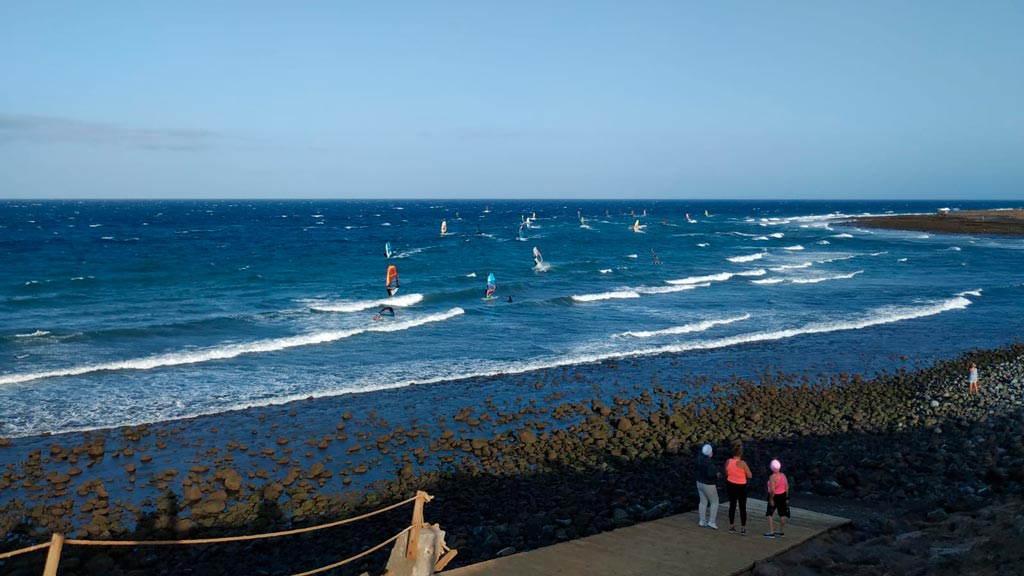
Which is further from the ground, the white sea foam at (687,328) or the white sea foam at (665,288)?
the white sea foam at (665,288)

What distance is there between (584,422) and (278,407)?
8.35m

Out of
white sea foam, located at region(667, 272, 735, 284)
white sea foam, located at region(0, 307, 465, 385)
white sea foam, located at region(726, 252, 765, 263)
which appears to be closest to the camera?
white sea foam, located at region(0, 307, 465, 385)

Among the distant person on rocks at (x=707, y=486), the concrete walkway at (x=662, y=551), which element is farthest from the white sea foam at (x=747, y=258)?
the distant person on rocks at (x=707, y=486)

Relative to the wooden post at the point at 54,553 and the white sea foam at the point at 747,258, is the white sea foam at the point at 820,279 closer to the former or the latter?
the white sea foam at the point at 747,258

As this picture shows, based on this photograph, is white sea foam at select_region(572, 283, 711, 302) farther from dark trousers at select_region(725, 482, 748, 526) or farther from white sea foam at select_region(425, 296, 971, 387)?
dark trousers at select_region(725, 482, 748, 526)

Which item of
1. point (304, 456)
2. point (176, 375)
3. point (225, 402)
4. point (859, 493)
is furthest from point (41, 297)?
point (859, 493)

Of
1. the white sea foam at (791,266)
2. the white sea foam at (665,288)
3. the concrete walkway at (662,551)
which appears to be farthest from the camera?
the white sea foam at (791,266)

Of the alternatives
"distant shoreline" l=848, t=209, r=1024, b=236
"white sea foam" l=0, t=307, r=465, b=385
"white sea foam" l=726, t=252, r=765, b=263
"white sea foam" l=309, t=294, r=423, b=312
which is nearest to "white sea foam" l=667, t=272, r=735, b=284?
"white sea foam" l=726, t=252, r=765, b=263

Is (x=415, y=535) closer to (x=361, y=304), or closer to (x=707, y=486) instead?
(x=707, y=486)

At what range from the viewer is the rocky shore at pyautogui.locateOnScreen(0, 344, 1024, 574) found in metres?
11.9

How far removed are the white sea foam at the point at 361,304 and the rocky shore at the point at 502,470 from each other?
15.9 meters

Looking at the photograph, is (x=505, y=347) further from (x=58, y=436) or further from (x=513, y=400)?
(x=58, y=436)

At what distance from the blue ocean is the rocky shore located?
340cm

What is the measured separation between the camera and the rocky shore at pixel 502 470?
11883mm
